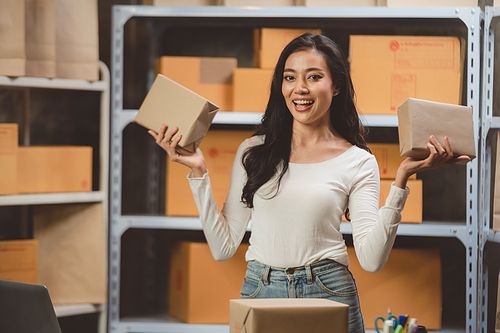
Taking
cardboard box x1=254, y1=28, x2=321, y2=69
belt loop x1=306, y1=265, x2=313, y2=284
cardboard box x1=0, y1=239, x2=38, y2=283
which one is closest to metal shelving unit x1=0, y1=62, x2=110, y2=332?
cardboard box x1=0, y1=239, x2=38, y2=283

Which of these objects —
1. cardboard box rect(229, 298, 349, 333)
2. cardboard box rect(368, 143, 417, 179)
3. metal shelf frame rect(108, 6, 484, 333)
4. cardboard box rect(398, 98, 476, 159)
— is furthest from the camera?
cardboard box rect(368, 143, 417, 179)

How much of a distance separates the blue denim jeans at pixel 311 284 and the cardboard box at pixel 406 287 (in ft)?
2.20

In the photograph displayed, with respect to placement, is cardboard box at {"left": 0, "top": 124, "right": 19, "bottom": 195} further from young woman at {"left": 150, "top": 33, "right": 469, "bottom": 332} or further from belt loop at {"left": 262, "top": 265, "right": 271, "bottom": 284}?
belt loop at {"left": 262, "top": 265, "right": 271, "bottom": 284}

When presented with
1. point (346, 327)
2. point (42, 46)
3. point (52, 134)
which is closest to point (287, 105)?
point (346, 327)

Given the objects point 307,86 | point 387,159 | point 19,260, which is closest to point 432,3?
point 387,159

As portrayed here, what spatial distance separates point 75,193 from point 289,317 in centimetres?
129

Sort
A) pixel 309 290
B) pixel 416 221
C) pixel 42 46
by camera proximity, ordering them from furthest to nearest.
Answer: pixel 416 221, pixel 42 46, pixel 309 290

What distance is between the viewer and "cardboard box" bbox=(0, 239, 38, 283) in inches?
64.0

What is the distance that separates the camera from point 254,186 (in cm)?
124

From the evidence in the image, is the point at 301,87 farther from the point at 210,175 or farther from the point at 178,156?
the point at 210,175

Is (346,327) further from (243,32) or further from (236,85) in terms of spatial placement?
(243,32)

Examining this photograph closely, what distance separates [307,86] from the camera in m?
1.23

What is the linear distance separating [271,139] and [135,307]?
115 cm

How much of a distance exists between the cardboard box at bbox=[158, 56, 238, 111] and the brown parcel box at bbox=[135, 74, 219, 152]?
0.54m
